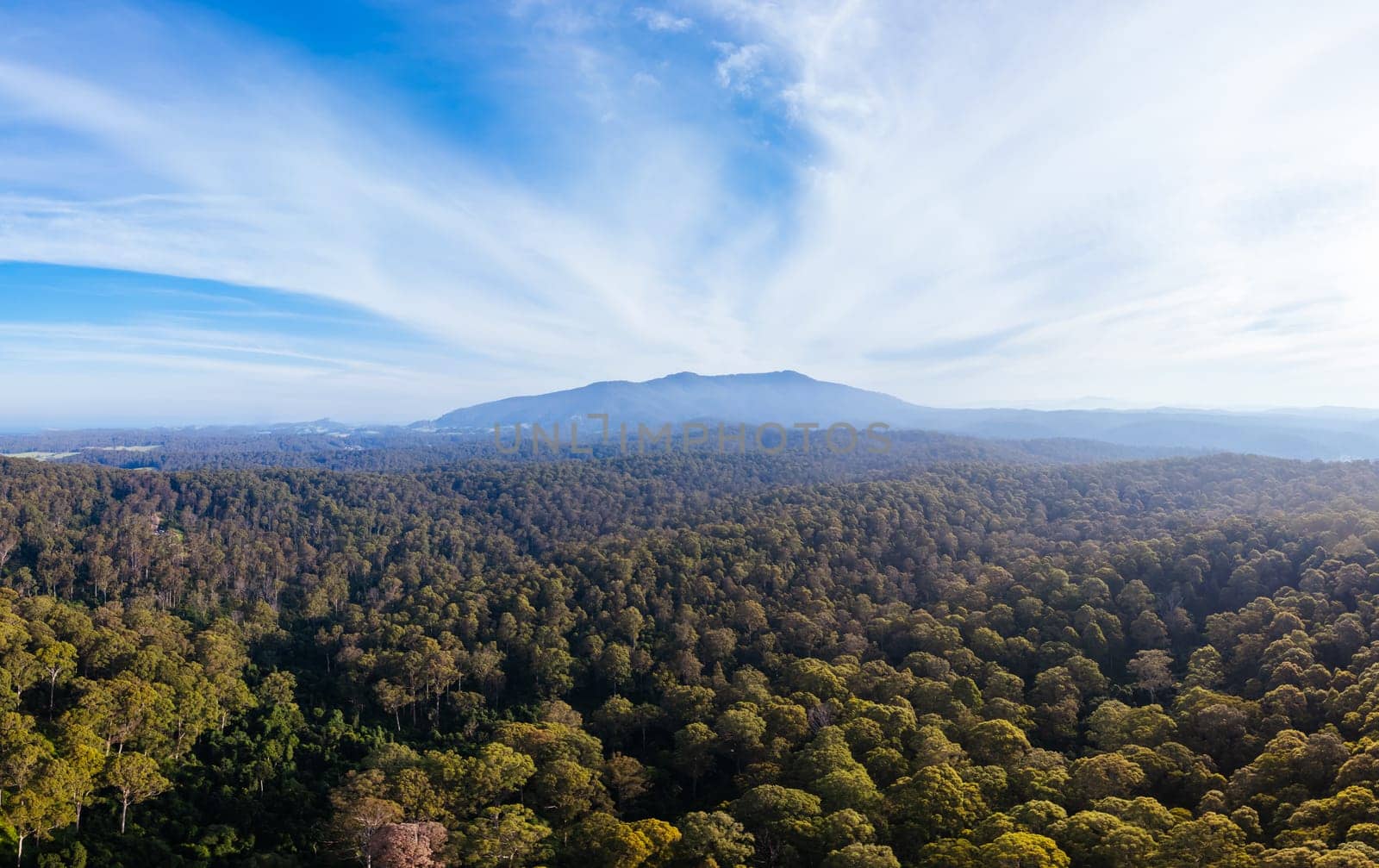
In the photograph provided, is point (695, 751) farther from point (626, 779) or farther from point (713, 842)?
point (713, 842)

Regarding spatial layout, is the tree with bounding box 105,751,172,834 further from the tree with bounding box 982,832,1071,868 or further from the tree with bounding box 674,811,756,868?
the tree with bounding box 982,832,1071,868

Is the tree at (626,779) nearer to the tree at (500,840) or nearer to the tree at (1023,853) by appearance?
the tree at (500,840)

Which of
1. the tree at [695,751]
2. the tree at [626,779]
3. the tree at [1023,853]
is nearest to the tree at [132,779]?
the tree at [626,779]

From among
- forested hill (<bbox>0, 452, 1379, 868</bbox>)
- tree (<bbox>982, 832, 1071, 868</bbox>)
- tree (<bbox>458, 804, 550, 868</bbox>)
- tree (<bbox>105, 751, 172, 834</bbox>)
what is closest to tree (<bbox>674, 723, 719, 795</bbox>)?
forested hill (<bbox>0, 452, 1379, 868</bbox>)

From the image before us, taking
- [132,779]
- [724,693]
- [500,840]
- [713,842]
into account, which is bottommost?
[724,693]

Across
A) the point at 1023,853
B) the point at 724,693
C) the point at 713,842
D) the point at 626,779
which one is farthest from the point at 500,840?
the point at 724,693
